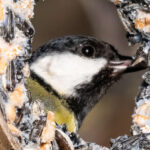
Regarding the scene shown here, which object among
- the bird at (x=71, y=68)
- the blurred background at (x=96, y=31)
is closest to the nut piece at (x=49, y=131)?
the bird at (x=71, y=68)

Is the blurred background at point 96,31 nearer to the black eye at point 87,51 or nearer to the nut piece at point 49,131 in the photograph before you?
the black eye at point 87,51

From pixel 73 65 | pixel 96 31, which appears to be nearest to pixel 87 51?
pixel 73 65

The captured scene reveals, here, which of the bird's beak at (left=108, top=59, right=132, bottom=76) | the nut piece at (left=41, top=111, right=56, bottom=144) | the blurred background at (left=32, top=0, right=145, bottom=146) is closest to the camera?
the nut piece at (left=41, top=111, right=56, bottom=144)

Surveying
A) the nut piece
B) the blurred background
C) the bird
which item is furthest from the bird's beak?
the blurred background

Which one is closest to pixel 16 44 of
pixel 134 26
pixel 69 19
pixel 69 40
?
pixel 134 26

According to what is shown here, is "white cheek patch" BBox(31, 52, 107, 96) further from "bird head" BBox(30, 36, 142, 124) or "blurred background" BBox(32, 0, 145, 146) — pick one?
"blurred background" BBox(32, 0, 145, 146)

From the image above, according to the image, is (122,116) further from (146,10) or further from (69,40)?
(146,10)

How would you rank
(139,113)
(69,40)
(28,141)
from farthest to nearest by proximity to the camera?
(69,40) < (139,113) < (28,141)
